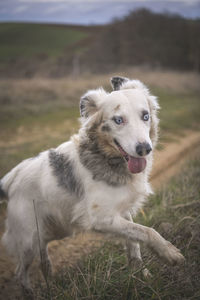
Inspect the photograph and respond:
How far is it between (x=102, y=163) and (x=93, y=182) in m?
0.24

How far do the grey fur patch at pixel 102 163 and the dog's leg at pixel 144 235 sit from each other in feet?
1.33

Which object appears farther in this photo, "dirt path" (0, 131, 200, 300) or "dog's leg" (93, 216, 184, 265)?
"dirt path" (0, 131, 200, 300)

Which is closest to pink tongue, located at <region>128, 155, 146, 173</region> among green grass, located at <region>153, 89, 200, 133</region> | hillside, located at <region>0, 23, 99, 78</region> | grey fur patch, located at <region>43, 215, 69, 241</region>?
grey fur patch, located at <region>43, 215, 69, 241</region>

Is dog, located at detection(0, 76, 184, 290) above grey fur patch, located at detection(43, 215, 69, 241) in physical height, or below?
above

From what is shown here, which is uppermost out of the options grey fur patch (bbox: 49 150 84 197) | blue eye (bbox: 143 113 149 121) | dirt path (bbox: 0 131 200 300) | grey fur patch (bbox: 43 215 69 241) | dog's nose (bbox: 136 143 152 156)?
blue eye (bbox: 143 113 149 121)

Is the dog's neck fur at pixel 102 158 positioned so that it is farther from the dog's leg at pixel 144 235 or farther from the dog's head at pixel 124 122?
the dog's leg at pixel 144 235

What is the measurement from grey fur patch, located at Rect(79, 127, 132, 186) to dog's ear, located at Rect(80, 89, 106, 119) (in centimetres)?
23

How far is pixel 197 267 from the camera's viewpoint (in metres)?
3.23

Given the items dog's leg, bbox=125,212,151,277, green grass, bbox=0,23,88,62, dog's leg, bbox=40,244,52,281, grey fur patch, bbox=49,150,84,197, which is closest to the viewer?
grey fur patch, bbox=49,150,84,197

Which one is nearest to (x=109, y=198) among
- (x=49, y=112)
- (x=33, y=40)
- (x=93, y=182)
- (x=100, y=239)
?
(x=93, y=182)

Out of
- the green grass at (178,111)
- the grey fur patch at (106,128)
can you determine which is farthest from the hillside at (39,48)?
the grey fur patch at (106,128)

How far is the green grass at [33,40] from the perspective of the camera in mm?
25702

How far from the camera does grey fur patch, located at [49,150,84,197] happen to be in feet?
10.2

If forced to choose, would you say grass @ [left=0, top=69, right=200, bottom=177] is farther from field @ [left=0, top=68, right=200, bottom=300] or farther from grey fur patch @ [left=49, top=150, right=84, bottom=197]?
grey fur patch @ [left=49, top=150, right=84, bottom=197]
